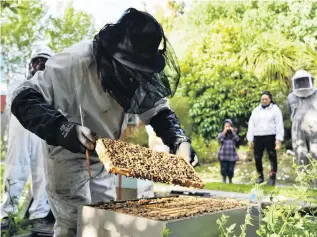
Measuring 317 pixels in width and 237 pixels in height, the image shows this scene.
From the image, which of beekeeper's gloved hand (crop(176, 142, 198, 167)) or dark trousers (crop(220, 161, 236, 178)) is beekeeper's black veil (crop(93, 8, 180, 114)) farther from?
dark trousers (crop(220, 161, 236, 178))

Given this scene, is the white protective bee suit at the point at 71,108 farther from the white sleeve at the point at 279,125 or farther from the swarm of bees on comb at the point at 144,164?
the white sleeve at the point at 279,125

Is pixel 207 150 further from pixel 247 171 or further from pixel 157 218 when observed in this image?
pixel 157 218

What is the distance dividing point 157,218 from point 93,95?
862mm

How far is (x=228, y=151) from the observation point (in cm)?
768

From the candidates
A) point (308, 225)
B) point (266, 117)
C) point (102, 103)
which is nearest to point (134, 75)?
point (102, 103)

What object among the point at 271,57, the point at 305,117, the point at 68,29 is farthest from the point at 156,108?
the point at 68,29

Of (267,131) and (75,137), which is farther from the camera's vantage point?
(267,131)

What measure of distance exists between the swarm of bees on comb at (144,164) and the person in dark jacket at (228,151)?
5811 millimetres

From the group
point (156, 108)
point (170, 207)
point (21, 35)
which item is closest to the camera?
point (170, 207)

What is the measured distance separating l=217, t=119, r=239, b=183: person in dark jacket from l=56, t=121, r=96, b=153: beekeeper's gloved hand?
610 cm

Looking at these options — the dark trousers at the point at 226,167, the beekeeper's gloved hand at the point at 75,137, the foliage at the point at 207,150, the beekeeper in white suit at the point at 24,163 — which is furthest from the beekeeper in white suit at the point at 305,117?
the beekeeper's gloved hand at the point at 75,137

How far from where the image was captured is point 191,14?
910 cm

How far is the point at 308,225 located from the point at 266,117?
590cm

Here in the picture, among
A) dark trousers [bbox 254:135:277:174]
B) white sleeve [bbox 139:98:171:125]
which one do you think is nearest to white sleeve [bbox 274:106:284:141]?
dark trousers [bbox 254:135:277:174]
